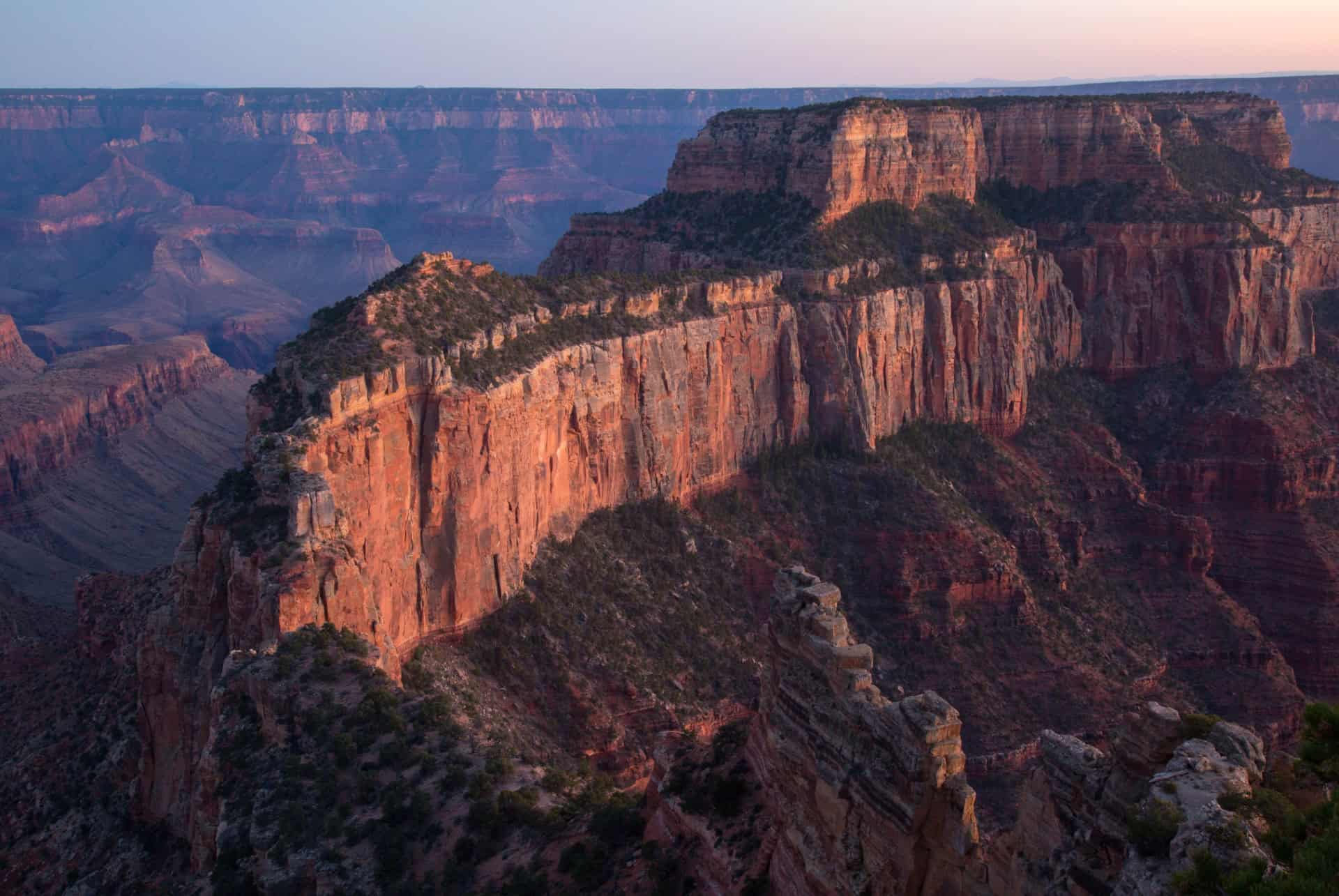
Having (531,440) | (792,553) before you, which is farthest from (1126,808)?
(792,553)

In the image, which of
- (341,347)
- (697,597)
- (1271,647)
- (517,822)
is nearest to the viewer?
(517,822)

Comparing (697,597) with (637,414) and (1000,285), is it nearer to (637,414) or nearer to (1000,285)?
(637,414)

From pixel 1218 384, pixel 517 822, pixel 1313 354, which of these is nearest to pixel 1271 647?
pixel 1218 384

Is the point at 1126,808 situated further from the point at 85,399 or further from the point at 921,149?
the point at 85,399

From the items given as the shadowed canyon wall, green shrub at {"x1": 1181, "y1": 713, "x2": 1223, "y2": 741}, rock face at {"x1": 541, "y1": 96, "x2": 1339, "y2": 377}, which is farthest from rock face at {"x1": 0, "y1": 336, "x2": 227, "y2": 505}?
green shrub at {"x1": 1181, "y1": 713, "x2": 1223, "y2": 741}

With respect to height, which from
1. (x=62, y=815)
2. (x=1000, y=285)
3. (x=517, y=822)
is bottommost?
(x=62, y=815)

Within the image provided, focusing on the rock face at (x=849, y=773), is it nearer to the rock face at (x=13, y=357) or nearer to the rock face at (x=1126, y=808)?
the rock face at (x=1126, y=808)

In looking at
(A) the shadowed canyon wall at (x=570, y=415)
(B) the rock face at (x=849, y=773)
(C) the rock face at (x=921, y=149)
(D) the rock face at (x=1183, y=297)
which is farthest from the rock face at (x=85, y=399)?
(B) the rock face at (x=849, y=773)

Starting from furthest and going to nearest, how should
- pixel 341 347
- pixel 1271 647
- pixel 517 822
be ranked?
pixel 1271 647
pixel 341 347
pixel 517 822
